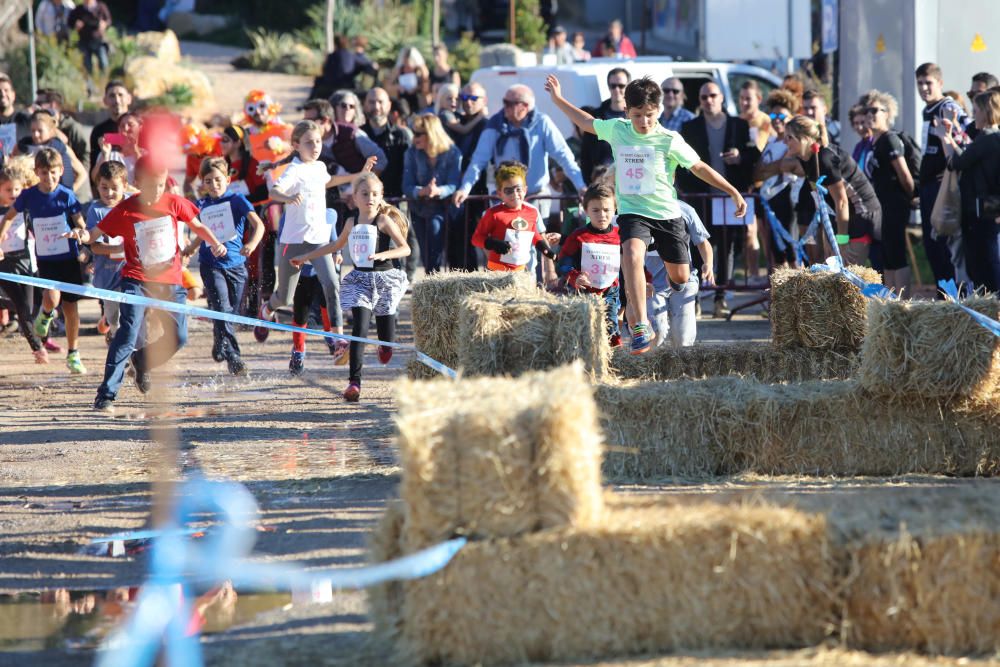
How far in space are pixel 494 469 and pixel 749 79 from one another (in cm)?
1388

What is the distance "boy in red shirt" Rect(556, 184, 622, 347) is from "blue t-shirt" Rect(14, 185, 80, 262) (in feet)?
13.8

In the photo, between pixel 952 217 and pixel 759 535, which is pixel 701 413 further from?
pixel 952 217

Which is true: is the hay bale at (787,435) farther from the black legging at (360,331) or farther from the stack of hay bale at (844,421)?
the black legging at (360,331)

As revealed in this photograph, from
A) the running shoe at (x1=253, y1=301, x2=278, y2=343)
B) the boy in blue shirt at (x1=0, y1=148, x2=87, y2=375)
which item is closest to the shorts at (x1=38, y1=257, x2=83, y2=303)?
the boy in blue shirt at (x1=0, y1=148, x2=87, y2=375)

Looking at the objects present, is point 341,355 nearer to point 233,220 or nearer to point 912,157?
point 233,220

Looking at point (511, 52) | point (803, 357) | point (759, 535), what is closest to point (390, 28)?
point (511, 52)

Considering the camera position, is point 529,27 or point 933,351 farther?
point 529,27

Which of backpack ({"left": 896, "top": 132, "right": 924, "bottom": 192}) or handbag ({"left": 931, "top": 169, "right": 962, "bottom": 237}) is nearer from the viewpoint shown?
handbag ({"left": 931, "top": 169, "right": 962, "bottom": 237})

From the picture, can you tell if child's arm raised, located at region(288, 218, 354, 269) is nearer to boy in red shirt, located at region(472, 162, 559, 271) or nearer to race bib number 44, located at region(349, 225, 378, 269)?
race bib number 44, located at region(349, 225, 378, 269)

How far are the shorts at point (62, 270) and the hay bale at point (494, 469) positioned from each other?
299 inches

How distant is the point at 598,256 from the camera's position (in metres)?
9.67

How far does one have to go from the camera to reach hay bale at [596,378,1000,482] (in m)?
7.09

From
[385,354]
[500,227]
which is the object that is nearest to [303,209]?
[385,354]

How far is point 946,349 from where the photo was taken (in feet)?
22.6
